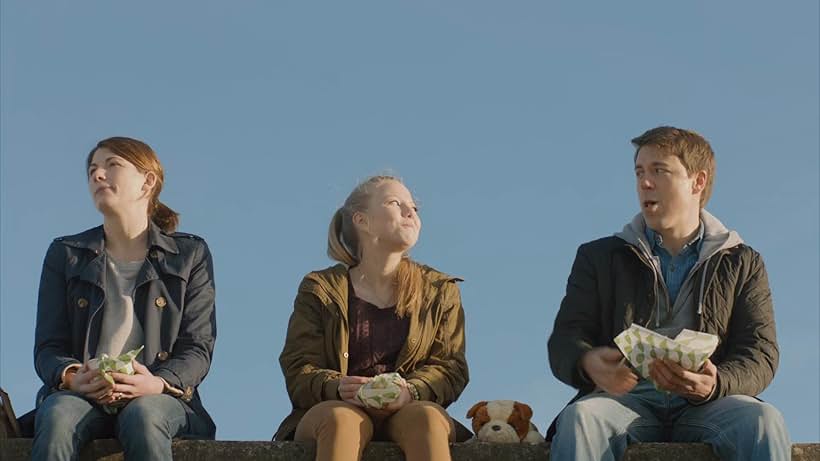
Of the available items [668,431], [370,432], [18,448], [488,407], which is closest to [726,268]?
[668,431]

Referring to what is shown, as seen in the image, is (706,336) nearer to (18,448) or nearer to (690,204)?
(690,204)

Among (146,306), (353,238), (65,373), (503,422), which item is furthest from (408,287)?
(65,373)

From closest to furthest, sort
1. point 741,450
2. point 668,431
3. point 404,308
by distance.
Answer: point 741,450
point 668,431
point 404,308

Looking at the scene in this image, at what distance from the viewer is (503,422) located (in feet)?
23.8

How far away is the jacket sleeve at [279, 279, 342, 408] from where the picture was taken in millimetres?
7198

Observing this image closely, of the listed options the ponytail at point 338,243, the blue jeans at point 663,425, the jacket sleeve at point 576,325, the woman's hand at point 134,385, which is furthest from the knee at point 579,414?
the woman's hand at point 134,385

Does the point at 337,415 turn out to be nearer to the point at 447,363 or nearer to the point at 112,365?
the point at 447,363

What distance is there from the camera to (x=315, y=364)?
7.42 m

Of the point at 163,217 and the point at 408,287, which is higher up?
the point at 163,217

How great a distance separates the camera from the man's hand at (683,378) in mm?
6633

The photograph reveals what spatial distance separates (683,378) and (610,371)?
375mm

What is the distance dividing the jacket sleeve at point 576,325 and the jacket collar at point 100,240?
6.88 ft

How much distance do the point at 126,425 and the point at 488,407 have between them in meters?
1.84

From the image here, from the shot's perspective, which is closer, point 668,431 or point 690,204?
point 668,431
